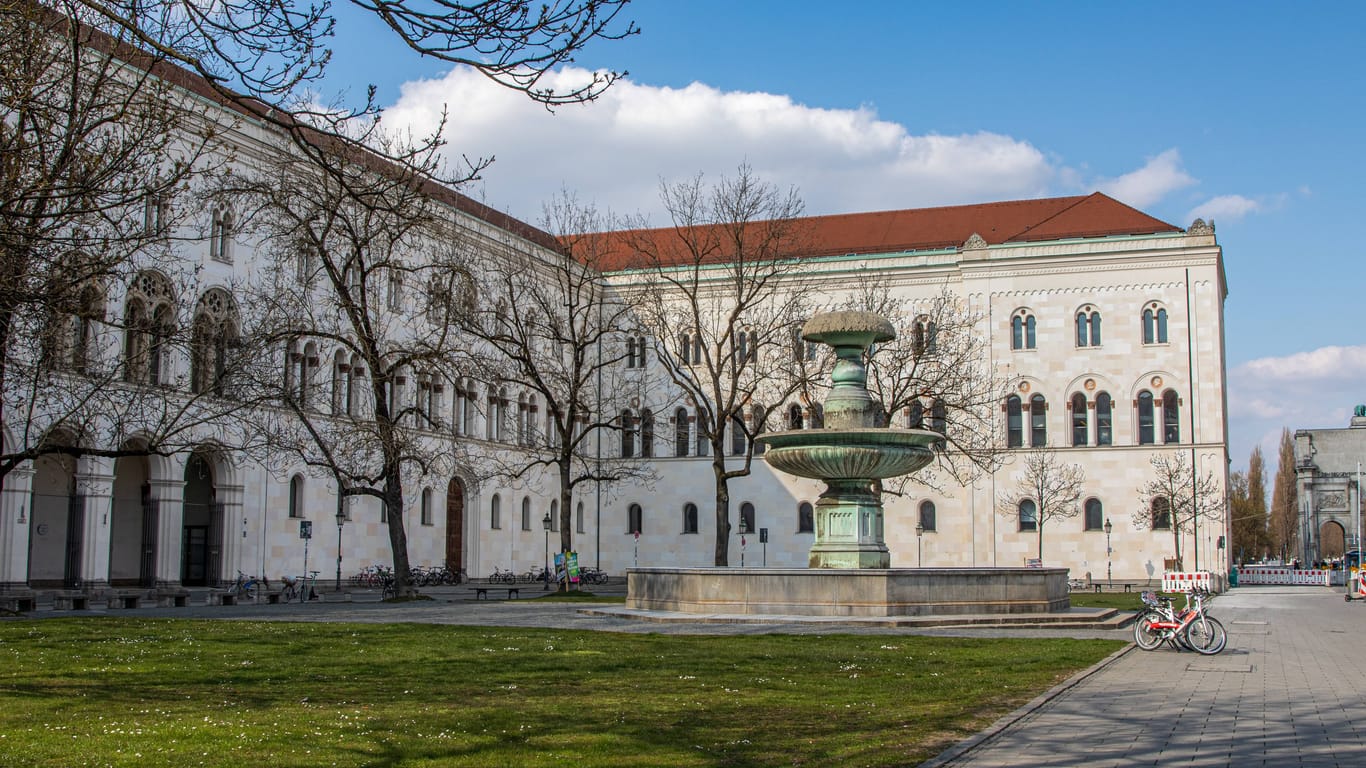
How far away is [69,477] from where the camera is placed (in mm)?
39688

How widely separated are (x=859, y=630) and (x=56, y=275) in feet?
41.5

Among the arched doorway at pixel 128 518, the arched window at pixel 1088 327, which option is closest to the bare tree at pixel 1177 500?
the arched window at pixel 1088 327

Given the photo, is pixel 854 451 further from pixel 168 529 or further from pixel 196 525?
pixel 196 525

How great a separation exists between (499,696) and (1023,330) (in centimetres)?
5438

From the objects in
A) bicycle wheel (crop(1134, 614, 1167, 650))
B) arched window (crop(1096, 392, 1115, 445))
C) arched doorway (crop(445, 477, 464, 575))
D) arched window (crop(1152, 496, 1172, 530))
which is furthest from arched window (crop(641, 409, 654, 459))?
bicycle wheel (crop(1134, 614, 1167, 650))

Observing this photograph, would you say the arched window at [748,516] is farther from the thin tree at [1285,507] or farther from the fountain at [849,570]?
the thin tree at [1285,507]

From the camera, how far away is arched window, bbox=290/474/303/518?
4703cm

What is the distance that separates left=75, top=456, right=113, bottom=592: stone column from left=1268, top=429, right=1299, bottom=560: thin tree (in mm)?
111828

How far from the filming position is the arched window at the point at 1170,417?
59906 millimetres

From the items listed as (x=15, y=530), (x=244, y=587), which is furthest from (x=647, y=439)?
(x=15, y=530)

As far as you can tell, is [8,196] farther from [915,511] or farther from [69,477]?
[915,511]

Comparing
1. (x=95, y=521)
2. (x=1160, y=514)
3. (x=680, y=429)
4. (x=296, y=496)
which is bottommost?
(x=95, y=521)

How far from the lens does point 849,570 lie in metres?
22.9

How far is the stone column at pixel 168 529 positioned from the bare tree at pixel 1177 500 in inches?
1566
